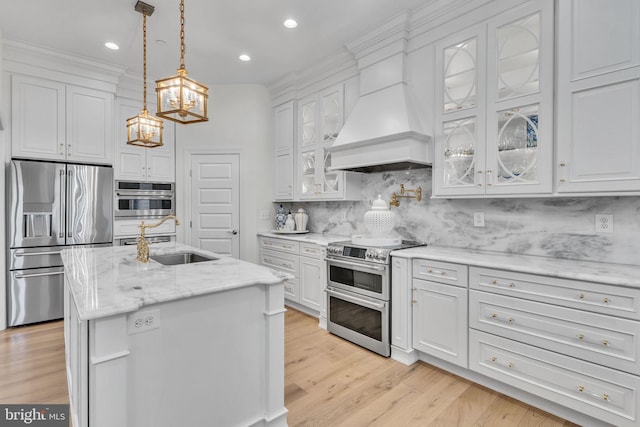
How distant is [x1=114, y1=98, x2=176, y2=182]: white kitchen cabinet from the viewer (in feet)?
13.9

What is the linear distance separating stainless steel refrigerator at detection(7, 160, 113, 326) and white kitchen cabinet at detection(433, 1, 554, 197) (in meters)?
3.94

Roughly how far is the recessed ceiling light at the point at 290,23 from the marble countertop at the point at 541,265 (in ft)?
7.77

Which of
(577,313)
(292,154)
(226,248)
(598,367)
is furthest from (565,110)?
(226,248)

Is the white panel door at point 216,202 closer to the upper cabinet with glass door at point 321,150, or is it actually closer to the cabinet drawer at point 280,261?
the cabinet drawer at point 280,261

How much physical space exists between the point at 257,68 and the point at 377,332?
11.5 ft

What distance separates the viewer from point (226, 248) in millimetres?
4734

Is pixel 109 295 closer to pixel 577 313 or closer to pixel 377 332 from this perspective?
pixel 377 332

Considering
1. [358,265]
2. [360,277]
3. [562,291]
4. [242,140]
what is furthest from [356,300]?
[242,140]

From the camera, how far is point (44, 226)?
143 inches

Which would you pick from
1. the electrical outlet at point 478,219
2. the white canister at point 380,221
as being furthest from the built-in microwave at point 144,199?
the electrical outlet at point 478,219

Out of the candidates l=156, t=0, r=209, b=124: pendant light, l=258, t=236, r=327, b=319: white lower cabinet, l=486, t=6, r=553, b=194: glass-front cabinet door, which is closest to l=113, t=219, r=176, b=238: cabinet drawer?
l=258, t=236, r=327, b=319: white lower cabinet

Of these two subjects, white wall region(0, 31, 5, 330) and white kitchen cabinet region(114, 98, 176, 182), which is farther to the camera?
white kitchen cabinet region(114, 98, 176, 182)

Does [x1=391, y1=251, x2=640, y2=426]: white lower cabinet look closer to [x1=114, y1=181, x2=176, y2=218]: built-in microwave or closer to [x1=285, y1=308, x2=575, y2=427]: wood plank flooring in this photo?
[x1=285, y1=308, x2=575, y2=427]: wood plank flooring

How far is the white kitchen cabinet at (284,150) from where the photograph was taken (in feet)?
15.0
